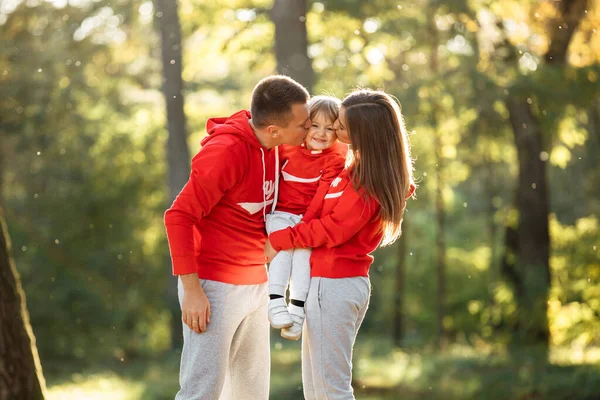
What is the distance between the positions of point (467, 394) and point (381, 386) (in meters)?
1.24

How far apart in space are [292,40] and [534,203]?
530 cm

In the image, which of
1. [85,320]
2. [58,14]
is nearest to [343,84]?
[58,14]

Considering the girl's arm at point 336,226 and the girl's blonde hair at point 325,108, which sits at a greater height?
the girl's blonde hair at point 325,108

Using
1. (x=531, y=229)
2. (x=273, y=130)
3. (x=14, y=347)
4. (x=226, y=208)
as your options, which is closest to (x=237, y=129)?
(x=273, y=130)

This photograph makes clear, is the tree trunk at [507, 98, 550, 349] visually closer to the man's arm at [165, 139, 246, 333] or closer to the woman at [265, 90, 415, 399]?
the woman at [265, 90, 415, 399]

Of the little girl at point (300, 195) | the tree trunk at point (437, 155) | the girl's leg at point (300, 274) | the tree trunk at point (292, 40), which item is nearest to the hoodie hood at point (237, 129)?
the little girl at point (300, 195)

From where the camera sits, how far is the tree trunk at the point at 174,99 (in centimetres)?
1236

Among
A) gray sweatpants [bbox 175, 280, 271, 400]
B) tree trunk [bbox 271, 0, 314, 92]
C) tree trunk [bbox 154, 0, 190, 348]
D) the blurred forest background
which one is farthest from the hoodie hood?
tree trunk [bbox 154, 0, 190, 348]

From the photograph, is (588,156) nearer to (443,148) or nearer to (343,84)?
(443,148)

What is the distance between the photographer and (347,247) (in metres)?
3.19

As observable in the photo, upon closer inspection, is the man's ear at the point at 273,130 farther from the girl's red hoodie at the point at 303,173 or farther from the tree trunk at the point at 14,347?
the tree trunk at the point at 14,347

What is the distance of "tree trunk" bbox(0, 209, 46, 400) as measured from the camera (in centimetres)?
429

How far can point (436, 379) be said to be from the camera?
33.4 feet

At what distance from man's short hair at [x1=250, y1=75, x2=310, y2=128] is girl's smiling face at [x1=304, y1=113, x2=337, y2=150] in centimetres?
13
